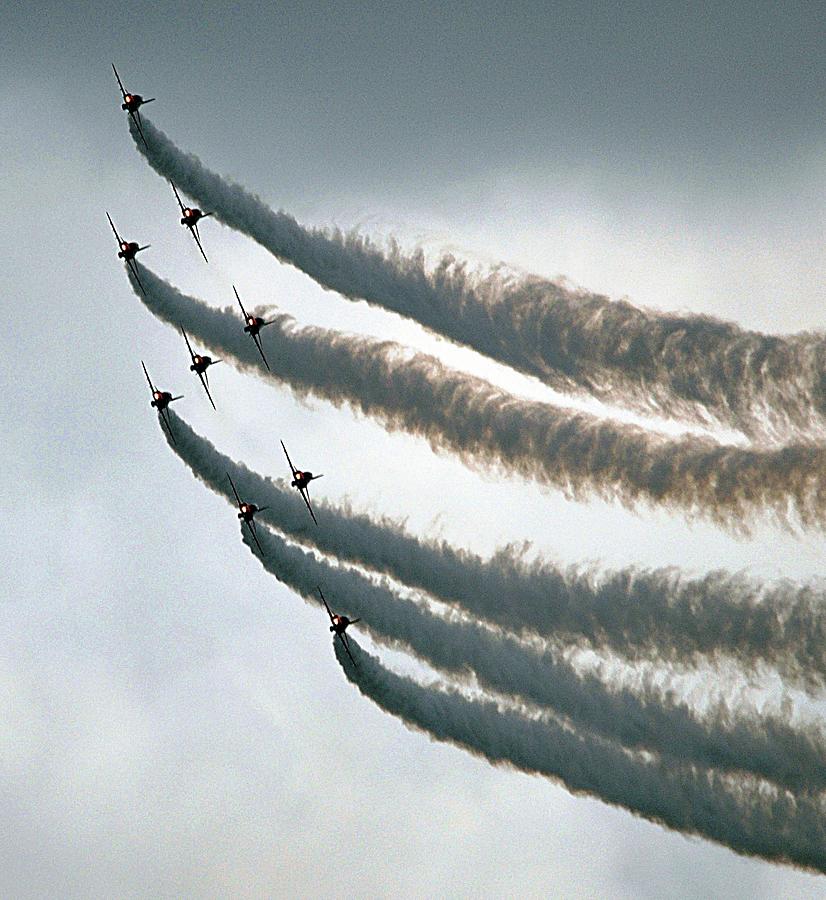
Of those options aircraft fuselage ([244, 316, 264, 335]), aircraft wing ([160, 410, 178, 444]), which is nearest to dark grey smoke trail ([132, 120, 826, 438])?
aircraft fuselage ([244, 316, 264, 335])

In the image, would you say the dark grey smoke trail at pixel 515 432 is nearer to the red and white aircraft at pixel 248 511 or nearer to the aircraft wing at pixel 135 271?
the aircraft wing at pixel 135 271

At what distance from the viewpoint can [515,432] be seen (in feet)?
239

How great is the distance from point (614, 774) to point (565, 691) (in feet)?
10.9

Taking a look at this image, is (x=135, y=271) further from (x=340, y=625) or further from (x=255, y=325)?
(x=340, y=625)

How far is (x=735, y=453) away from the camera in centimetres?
6425

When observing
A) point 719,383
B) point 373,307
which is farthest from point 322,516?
point 719,383

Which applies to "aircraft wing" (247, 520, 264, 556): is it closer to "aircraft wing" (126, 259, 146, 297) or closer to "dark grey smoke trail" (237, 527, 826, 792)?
"dark grey smoke trail" (237, 527, 826, 792)

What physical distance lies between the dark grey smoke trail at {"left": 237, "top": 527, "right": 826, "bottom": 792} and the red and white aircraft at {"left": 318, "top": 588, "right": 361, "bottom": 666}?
0.28 m

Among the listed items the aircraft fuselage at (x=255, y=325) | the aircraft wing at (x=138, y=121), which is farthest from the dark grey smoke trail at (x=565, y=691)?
the aircraft wing at (x=138, y=121)

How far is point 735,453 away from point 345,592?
1914cm

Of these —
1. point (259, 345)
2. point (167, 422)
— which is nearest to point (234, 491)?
point (167, 422)

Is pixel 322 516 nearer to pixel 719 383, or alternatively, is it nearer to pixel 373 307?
pixel 373 307

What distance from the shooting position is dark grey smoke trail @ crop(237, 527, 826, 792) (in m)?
65.5

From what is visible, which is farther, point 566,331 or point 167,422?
point 167,422
